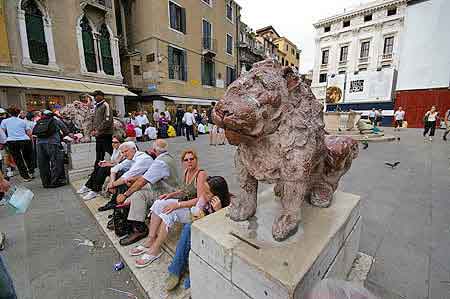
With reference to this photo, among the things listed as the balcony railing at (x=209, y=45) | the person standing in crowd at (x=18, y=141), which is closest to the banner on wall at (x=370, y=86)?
the balcony railing at (x=209, y=45)

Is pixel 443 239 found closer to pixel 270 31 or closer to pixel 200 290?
pixel 200 290

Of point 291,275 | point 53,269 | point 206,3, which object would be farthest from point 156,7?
point 291,275

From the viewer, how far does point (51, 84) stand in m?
8.99

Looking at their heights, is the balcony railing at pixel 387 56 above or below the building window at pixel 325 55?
below

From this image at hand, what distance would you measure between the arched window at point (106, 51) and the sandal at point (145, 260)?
12435 millimetres

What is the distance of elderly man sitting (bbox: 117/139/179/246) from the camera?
233cm

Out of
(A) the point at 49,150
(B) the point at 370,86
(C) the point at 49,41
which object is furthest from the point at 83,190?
(B) the point at 370,86

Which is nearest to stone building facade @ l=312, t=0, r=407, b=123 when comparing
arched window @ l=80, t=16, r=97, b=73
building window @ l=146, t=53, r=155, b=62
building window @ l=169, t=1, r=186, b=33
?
building window @ l=169, t=1, r=186, b=33

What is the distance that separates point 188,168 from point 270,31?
3930cm

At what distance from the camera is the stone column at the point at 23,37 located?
841 centimetres

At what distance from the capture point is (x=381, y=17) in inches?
800

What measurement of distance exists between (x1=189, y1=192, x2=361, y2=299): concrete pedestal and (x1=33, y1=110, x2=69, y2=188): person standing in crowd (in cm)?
426

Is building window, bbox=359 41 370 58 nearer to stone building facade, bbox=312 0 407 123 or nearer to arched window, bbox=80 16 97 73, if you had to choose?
stone building facade, bbox=312 0 407 123

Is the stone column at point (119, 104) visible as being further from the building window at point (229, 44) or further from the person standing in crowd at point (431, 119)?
the person standing in crowd at point (431, 119)
